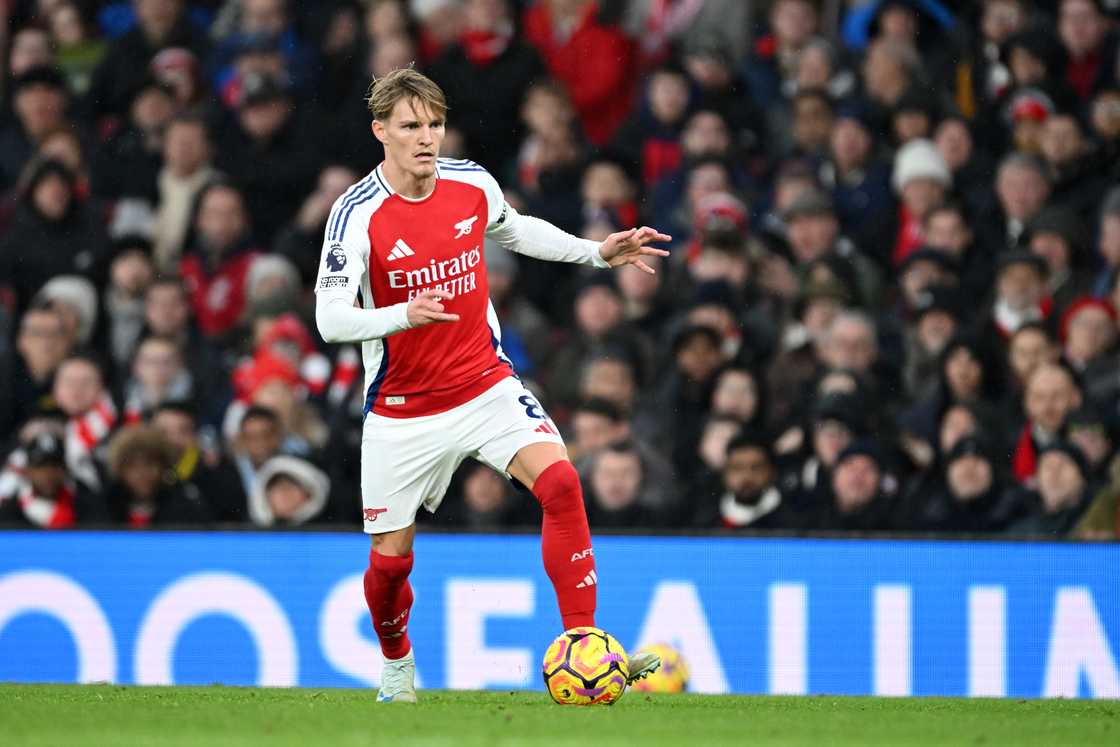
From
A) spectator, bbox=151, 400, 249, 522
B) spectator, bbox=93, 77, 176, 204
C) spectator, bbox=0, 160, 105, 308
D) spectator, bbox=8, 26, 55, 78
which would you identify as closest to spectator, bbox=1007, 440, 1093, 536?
spectator, bbox=151, 400, 249, 522

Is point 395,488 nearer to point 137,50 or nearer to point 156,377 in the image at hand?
point 156,377

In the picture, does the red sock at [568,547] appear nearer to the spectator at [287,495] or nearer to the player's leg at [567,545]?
the player's leg at [567,545]

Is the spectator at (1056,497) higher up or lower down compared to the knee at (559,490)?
lower down

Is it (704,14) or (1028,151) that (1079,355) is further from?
(704,14)

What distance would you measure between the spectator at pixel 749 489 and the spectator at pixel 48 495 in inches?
133

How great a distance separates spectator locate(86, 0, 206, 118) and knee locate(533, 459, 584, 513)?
7.02 m

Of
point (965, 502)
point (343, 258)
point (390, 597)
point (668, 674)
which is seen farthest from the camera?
point (965, 502)

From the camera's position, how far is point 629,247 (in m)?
7.02

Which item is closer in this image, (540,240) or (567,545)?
(567,545)

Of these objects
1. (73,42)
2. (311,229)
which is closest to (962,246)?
(311,229)

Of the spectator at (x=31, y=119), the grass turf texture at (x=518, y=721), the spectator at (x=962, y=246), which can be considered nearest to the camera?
the grass turf texture at (x=518, y=721)

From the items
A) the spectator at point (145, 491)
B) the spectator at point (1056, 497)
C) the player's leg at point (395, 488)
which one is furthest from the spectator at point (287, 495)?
the spectator at point (1056, 497)

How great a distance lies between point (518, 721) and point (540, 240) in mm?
2066

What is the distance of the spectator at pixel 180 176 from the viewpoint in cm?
1225
